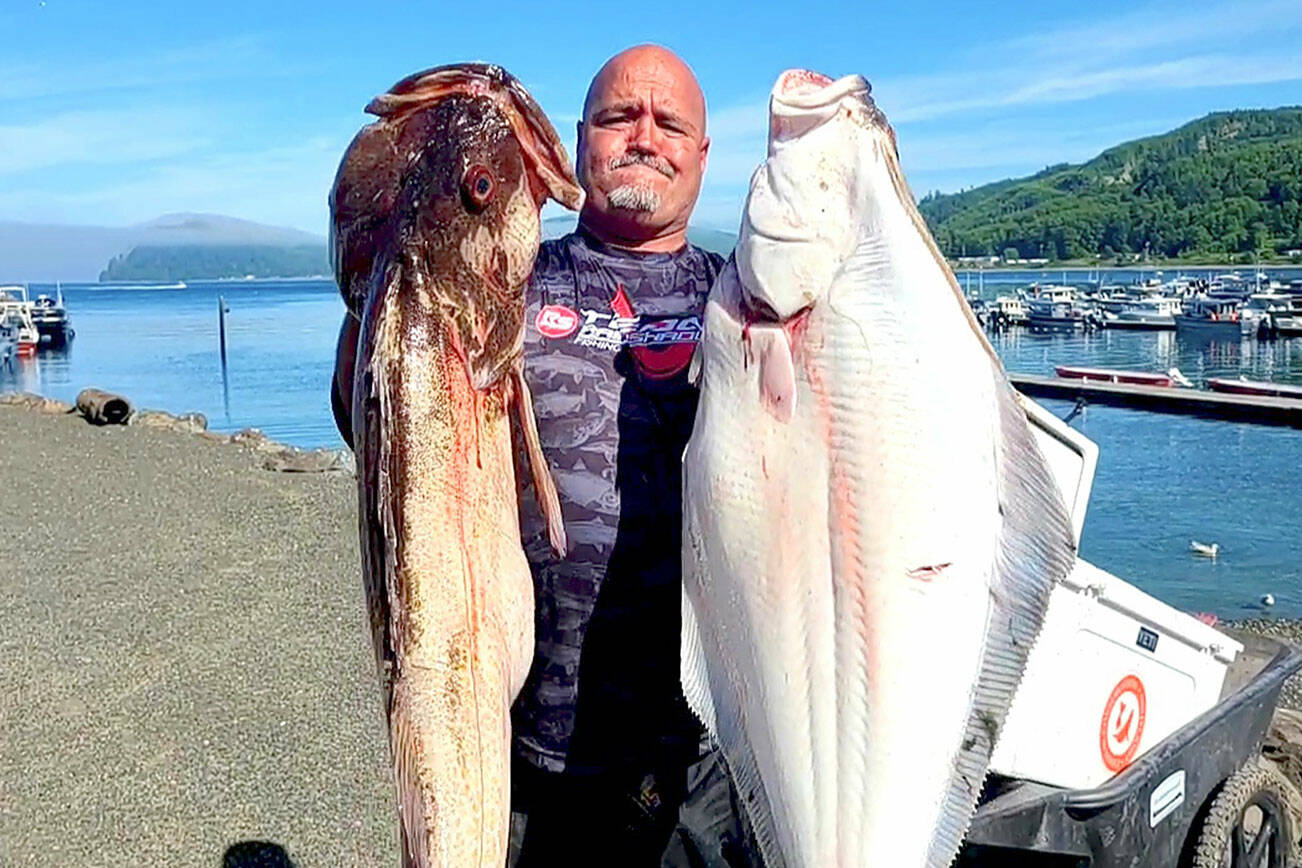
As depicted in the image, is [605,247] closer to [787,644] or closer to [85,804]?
[787,644]

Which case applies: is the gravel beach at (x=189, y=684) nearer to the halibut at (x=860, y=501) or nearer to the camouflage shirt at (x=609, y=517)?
the camouflage shirt at (x=609, y=517)

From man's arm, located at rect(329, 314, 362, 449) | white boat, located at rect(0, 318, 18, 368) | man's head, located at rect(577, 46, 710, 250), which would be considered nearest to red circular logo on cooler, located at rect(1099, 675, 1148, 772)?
man's head, located at rect(577, 46, 710, 250)

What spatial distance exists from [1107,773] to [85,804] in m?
5.23

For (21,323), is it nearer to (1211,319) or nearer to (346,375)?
(1211,319)

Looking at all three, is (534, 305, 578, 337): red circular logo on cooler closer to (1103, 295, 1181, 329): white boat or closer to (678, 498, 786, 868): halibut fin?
(678, 498, 786, 868): halibut fin

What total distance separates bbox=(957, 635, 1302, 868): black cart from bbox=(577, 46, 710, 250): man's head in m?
2.01

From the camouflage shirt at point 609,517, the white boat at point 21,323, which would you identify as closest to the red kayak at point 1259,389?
the camouflage shirt at point 609,517

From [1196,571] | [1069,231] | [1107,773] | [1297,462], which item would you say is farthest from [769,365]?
[1069,231]

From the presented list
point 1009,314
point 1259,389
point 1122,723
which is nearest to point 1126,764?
Result: point 1122,723

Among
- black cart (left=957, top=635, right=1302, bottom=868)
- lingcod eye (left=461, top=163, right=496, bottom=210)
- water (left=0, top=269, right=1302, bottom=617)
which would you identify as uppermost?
lingcod eye (left=461, top=163, right=496, bottom=210)

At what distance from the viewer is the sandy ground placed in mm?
6164

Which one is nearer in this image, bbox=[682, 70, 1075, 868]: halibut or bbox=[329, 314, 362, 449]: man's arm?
bbox=[682, 70, 1075, 868]: halibut

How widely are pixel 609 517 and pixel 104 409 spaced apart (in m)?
21.3

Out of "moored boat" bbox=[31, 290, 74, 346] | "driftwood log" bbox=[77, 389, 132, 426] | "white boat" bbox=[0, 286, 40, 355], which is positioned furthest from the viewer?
"moored boat" bbox=[31, 290, 74, 346]
